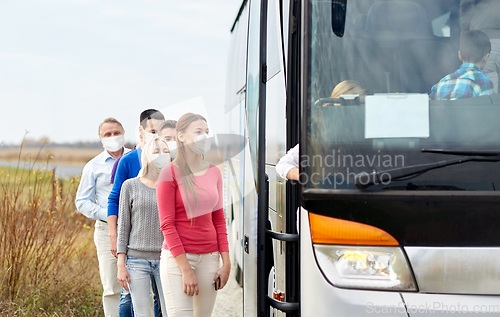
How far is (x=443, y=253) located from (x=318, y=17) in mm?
1174

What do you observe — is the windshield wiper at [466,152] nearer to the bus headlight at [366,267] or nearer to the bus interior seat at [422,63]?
the bus interior seat at [422,63]

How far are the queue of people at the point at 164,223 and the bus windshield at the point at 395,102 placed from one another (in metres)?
1.16

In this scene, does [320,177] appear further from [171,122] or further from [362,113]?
[171,122]

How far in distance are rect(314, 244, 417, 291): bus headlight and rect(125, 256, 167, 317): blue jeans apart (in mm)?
1778

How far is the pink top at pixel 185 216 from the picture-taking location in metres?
2.99

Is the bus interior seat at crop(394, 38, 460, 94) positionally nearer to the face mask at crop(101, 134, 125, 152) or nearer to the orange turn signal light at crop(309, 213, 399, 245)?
the orange turn signal light at crop(309, 213, 399, 245)

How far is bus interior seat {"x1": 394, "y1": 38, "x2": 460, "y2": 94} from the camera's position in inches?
85.8

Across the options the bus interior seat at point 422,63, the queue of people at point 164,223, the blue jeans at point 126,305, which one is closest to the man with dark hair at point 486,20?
the bus interior seat at point 422,63

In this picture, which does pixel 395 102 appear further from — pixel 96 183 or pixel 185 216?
pixel 96 183

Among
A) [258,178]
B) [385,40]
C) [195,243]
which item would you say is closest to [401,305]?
[258,178]

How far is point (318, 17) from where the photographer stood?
7.22ft

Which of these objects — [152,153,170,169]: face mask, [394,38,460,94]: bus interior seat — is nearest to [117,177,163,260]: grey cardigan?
[152,153,170,169]: face mask

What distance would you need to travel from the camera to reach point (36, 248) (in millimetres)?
4980

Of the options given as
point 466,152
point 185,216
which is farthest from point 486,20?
point 185,216
